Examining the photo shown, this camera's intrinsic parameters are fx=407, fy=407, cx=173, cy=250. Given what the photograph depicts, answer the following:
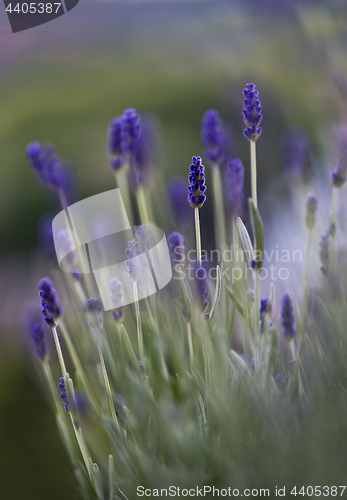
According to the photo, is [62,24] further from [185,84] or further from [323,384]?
[323,384]

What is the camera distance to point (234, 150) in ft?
1.68

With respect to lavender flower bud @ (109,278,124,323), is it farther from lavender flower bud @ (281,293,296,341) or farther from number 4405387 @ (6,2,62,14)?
number 4405387 @ (6,2,62,14)

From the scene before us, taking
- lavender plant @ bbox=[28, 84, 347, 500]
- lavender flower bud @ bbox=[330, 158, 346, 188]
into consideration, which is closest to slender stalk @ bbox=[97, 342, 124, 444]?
lavender plant @ bbox=[28, 84, 347, 500]

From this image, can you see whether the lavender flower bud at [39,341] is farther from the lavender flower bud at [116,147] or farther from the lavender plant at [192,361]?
the lavender flower bud at [116,147]

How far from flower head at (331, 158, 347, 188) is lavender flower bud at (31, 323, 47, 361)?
40 centimetres

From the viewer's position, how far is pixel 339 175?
1.56 ft

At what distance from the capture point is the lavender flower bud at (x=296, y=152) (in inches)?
20.2

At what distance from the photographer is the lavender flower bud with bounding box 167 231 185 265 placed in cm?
48

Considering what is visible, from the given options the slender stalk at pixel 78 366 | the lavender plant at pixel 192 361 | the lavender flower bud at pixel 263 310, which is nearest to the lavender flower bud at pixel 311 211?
the lavender plant at pixel 192 361

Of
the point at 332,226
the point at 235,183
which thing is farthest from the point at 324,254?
the point at 235,183

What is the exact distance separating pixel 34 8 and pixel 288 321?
49 centimetres

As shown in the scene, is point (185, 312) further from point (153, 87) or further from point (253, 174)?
point (153, 87)

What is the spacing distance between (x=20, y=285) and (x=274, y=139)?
383mm

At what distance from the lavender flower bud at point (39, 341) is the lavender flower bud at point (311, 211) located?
1.14 feet
